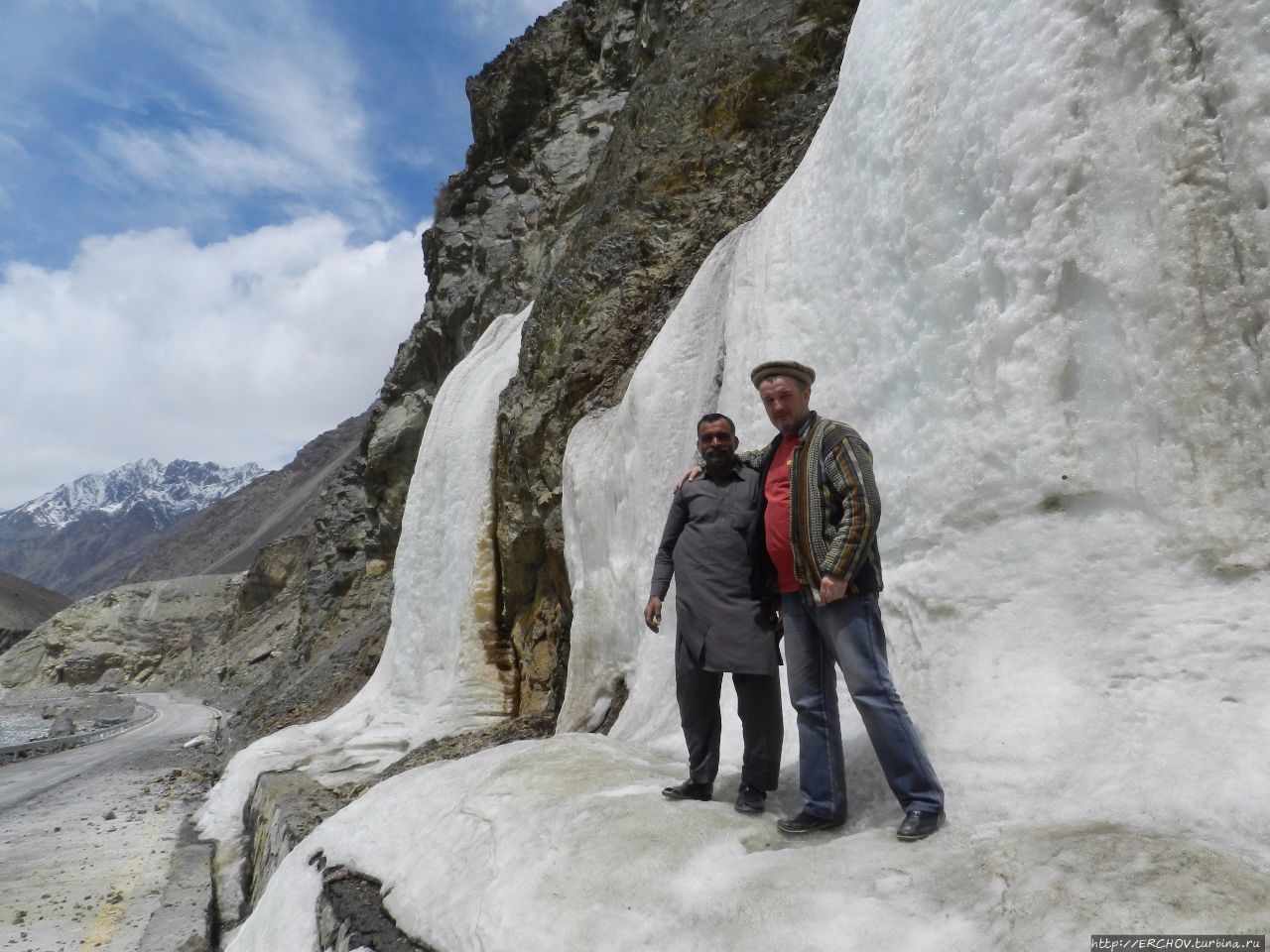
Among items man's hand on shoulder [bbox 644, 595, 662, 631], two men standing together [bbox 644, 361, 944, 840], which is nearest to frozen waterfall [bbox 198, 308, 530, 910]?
man's hand on shoulder [bbox 644, 595, 662, 631]

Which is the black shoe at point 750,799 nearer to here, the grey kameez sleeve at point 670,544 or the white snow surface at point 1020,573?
the white snow surface at point 1020,573

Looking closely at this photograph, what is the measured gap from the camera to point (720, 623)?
3477mm

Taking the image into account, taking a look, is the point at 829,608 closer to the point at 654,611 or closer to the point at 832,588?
the point at 832,588

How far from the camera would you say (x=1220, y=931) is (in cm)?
196

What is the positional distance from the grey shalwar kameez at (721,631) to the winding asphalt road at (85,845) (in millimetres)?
5237

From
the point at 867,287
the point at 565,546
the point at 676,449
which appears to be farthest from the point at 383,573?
the point at 867,287

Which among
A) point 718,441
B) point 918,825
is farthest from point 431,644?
point 918,825

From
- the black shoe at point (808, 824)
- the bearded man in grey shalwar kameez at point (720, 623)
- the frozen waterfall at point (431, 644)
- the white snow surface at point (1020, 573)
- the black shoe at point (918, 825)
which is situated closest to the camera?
the white snow surface at point (1020, 573)

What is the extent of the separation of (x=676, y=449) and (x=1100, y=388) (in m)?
3.17

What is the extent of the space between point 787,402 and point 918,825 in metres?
1.47

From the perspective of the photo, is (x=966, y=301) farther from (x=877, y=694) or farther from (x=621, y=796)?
(x=621, y=796)

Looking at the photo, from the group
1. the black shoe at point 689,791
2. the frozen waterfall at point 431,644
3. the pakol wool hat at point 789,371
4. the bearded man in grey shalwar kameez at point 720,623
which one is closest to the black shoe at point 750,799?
the bearded man in grey shalwar kameez at point 720,623

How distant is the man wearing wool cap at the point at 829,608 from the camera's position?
2.88 meters

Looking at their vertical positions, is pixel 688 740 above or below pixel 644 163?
below
